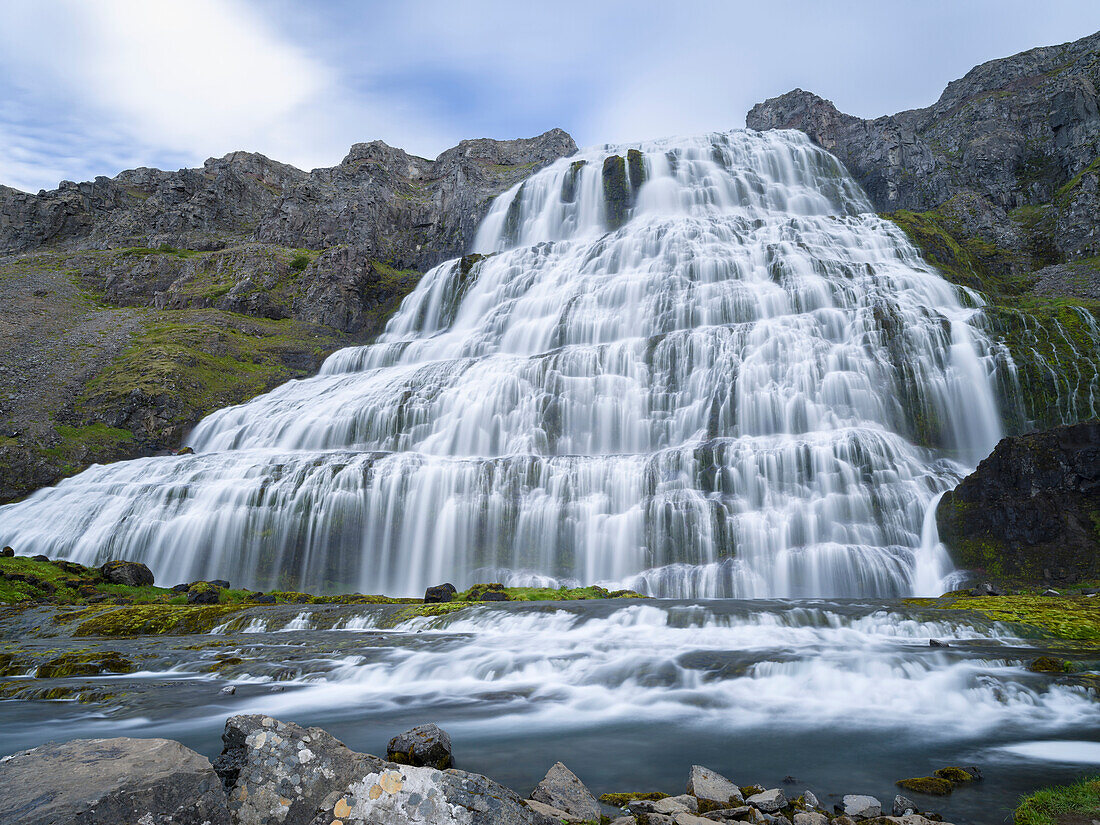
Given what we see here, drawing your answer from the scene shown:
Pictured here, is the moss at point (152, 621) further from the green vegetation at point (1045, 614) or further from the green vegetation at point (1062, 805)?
the green vegetation at point (1045, 614)

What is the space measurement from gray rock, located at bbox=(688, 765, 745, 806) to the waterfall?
505 inches

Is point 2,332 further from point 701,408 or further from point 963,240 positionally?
point 963,240

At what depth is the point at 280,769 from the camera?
136 inches

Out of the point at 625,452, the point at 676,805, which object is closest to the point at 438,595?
the point at 625,452

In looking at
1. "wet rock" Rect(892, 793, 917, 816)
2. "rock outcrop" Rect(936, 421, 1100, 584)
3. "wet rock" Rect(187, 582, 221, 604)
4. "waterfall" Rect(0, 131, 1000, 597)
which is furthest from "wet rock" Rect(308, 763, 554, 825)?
"rock outcrop" Rect(936, 421, 1100, 584)

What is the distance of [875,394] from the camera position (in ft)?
76.3

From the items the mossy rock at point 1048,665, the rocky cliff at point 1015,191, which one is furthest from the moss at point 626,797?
the rocky cliff at point 1015,191

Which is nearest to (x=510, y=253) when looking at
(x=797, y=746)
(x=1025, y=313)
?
(x=1025, y=313)

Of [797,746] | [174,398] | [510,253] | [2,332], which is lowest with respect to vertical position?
[797,746]

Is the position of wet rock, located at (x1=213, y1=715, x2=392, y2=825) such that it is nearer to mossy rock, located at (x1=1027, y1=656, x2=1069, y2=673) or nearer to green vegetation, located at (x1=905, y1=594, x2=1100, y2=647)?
mossy rock, located at (x1=1027, y1=656, x2=1069, y2=673)

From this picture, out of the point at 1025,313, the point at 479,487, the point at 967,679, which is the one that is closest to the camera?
the point at 967,679

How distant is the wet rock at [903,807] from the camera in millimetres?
4855

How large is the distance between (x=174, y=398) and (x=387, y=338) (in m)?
15.1

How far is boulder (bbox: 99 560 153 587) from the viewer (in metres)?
19.0
